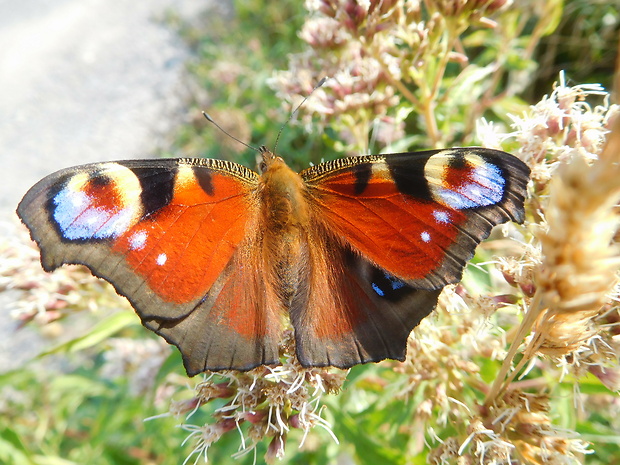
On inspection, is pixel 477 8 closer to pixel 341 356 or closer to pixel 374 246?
pixel 374 246

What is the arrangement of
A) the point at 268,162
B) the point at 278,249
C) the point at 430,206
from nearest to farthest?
the point at 430,206 < the point at 278,249 < the point at 268,162

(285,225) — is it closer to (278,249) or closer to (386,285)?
(278,249)

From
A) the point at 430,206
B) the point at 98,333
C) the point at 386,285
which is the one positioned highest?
the point at 430,206

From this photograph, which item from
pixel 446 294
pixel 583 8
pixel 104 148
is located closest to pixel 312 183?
pixel 446 294

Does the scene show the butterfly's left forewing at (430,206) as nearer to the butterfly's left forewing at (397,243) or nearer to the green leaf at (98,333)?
the butterfly's left forewing at (397,243)

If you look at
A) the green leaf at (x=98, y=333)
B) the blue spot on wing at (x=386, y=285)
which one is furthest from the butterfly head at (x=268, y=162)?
the green leaf at (x=98, y=333)

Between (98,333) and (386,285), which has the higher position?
(386,285)

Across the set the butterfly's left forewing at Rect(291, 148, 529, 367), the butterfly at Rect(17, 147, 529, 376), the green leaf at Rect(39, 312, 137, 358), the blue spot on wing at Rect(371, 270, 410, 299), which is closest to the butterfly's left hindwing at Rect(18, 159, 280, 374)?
the butterfly at Rect(17, 147, 529, 376)

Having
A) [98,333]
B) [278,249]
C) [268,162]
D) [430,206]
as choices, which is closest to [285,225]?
[278,249]
